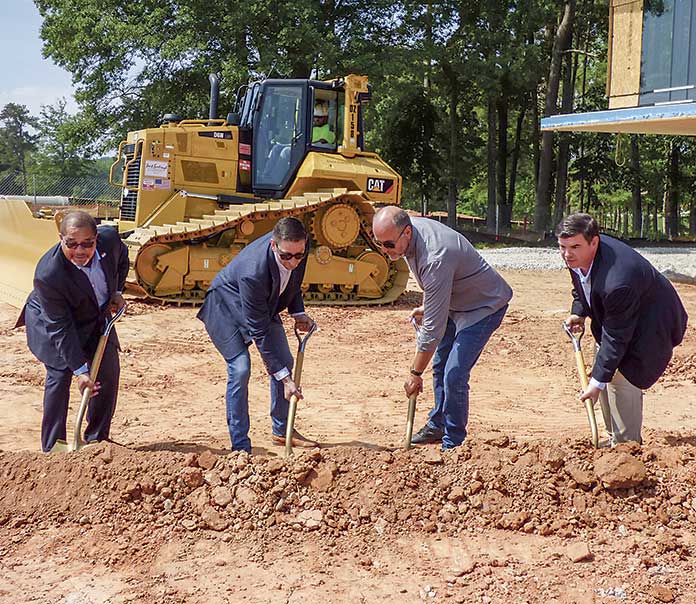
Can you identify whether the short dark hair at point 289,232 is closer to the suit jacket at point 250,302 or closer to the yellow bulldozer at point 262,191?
the suit jacket at point 250,302

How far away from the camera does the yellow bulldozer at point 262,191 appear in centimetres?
1148

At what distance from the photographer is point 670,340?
4953 millimetres

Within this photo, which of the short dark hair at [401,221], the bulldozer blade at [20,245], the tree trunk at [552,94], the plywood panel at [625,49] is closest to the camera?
the short dark hair at [401,221]

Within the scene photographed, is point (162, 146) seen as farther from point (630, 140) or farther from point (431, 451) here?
point (630, 140)

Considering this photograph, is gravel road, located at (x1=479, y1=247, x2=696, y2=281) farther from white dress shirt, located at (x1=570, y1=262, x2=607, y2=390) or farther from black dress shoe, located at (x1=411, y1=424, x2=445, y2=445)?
white dress shirt, located at (x1=570, y1=262, x2=607, y2=390)

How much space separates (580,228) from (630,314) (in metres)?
0.59

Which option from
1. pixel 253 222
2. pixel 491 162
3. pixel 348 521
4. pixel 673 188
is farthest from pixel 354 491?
pixel 673 188

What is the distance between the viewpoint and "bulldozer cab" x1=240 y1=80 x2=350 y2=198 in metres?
12.4

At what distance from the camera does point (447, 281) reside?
4766mm

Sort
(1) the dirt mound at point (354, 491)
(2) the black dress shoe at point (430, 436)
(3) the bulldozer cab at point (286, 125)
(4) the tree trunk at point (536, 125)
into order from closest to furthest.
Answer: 1. (1) the dirt mound at point (354, 491)
2. (2) the black dress shoe at point (430, 436)
3. (3) the bulldozer cab at point (286, 125)
4. (4) the tree trunk at point (536, 125)

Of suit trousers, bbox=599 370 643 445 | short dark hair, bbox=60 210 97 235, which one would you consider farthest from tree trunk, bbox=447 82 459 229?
short dark hair, bbox=60 210 97 235

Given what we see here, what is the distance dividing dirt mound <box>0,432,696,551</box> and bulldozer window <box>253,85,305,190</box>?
836 cm

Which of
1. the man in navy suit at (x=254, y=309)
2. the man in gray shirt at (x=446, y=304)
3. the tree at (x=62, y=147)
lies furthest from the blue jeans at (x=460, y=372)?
the tree at (x=62, y=147)

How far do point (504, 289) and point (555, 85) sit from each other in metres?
22.5
